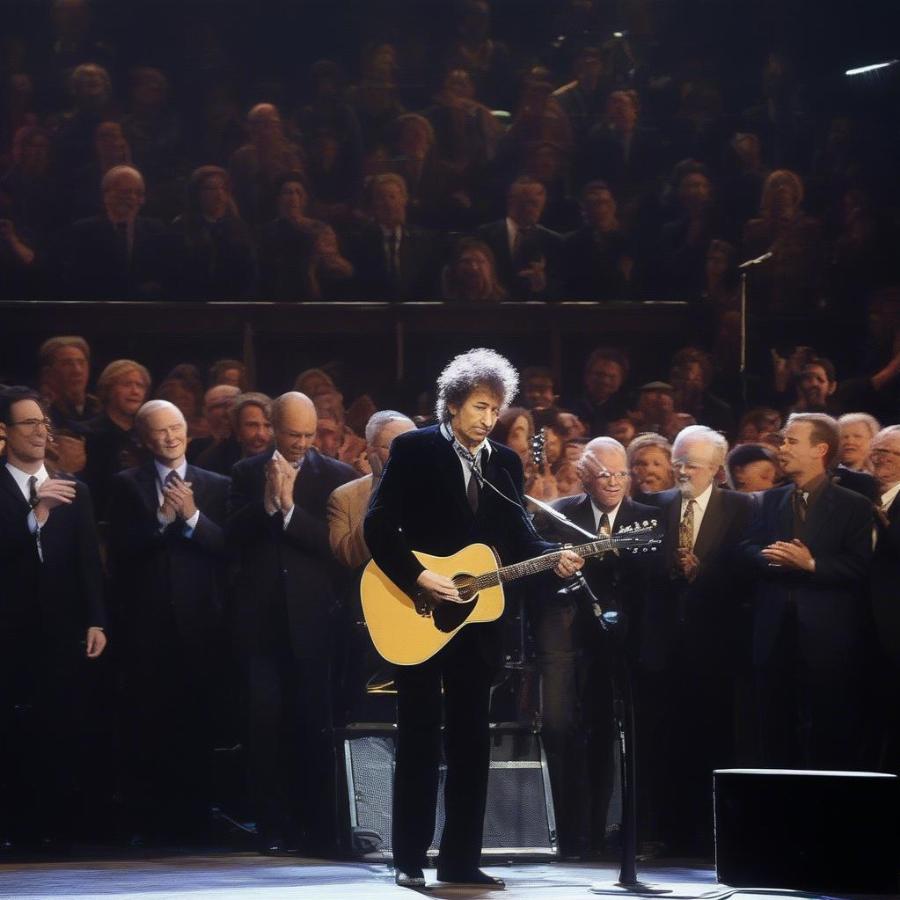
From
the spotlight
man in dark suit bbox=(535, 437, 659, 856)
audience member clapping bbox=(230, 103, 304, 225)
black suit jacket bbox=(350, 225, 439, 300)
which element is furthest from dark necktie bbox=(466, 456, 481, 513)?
the spotlight

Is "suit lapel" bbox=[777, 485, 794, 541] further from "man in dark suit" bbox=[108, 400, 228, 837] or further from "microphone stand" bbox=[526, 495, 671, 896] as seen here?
"man in dark suit" bbox=[108, 400, 228, 837]

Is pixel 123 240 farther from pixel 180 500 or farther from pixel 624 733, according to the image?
pixel 624 733

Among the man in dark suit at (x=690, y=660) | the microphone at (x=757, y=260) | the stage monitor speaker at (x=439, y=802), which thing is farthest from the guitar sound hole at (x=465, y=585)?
the microphone at (x=757, y=260)

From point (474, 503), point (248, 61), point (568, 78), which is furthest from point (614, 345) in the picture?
point (474, 503)

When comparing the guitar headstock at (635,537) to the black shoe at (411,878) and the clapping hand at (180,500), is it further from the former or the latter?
the clapping hand at (180,500)

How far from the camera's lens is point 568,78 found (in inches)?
334

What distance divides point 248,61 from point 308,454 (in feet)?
7.75

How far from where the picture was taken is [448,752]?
520 cm

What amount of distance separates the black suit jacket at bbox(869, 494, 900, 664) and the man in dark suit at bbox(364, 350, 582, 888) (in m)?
2.43

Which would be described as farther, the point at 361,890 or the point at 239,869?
the point at 239,869

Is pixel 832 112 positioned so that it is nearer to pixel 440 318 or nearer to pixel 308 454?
pixel 440 318

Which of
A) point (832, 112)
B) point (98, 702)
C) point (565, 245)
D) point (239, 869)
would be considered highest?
point (832, 112)

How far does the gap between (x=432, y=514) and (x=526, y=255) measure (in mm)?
3263

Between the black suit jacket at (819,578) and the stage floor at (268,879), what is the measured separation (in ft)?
3.85
